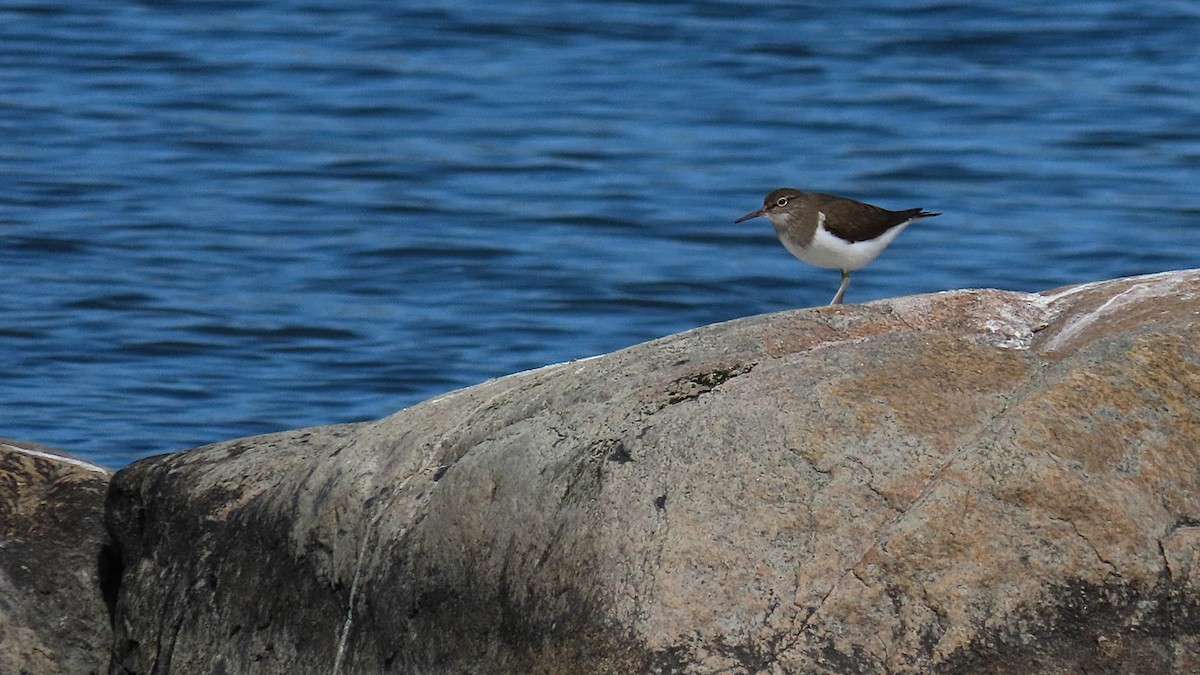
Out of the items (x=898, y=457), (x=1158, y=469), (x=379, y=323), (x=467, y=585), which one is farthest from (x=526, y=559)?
(x=379, y=323)

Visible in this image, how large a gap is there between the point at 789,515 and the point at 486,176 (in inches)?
463

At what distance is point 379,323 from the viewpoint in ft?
44.6

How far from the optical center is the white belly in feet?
27.4

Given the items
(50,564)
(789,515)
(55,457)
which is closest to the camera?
(789,515)

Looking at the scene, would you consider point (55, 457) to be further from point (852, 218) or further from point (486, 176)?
point (486, 176)

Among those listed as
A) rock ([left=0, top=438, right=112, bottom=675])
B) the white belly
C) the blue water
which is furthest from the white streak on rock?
the white belly

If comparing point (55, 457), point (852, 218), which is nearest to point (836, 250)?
point (852, 218)

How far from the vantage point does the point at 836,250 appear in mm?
8367

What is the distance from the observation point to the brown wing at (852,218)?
841cm

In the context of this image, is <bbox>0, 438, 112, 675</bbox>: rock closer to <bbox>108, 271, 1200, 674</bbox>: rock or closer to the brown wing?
<bbox>108, 271, 1200, 674</bbox>: rock

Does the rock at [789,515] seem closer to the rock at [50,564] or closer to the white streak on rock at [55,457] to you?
the rock at [50,564]

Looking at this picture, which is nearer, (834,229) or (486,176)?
(834,229)

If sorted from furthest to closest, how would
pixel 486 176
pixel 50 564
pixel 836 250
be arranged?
pixel 486 176 < pixel 836 250 < pixel 50 564

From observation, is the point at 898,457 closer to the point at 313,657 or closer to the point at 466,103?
the point at 313,657
